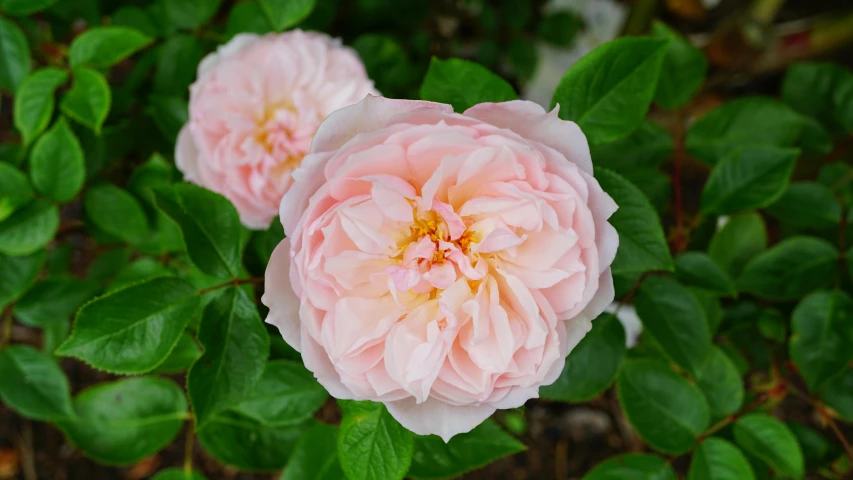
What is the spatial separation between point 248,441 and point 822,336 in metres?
0.68

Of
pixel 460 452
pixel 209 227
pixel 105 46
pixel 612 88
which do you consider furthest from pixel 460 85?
pixel 105 46

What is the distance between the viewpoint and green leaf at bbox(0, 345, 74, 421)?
0.83m

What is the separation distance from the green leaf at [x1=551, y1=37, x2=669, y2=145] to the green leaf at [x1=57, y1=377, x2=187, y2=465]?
617 millimetres

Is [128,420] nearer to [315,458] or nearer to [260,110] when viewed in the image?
[315,458]

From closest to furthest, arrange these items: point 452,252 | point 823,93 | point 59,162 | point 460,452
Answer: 1. point 452,252
2. point 460,452
3. point 59,162
4. point 823,93

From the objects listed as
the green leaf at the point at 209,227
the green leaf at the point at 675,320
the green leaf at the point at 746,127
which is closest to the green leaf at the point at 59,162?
the green leaf at the point at 209,227

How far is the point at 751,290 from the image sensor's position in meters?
0.77

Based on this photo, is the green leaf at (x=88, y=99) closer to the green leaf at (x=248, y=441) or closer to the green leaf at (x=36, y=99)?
the green leaf at (x=36, y=99)

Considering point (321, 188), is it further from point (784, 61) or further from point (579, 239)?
point (784, 61)

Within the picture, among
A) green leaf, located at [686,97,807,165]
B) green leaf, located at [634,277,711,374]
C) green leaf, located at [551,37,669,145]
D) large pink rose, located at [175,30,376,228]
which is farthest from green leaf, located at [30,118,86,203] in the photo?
green leaf, located at [686,97,807,165]

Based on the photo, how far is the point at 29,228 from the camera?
0.76 metres

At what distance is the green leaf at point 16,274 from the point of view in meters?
0.79

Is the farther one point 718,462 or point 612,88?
point 718,462

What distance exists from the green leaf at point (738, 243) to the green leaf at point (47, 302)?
85 cm
